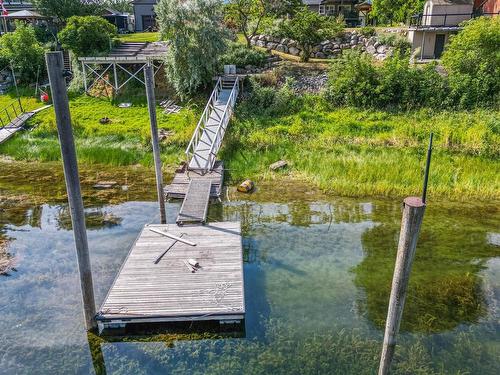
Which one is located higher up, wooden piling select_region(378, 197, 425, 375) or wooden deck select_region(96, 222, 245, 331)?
wooden piling select_region(378, 197, 425, 375)

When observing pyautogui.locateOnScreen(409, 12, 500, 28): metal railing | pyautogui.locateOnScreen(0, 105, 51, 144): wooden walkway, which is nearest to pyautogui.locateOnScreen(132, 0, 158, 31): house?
pyautogui.locateOnScreen(0, 105, 51, 144): wooden walkway

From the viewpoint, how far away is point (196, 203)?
1555 cm

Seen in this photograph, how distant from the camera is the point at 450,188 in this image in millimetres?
17734

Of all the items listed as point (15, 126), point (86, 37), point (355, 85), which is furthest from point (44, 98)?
point (355, 85)

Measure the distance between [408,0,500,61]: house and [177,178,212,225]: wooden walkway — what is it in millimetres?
20462

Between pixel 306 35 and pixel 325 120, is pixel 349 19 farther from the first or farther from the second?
pixel 325 120

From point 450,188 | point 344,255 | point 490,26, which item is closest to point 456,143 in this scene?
point 450,188

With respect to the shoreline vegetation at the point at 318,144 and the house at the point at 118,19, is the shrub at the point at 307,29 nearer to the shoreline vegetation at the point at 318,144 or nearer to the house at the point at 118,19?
the shoreline vegetation at the point at 318,144

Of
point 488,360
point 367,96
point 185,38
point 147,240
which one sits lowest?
point 488,360

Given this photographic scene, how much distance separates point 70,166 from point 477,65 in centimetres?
2343

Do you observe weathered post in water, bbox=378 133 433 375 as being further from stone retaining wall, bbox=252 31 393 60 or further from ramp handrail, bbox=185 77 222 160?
stone retaining wall, bbox=252 31 393 60

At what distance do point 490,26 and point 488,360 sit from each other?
2060 cm

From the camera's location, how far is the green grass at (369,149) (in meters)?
18.2

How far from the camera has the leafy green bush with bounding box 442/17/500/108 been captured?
2348 centimetres
